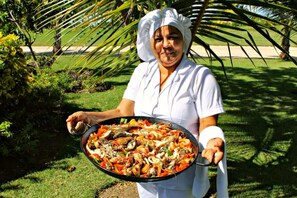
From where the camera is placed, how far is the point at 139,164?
148cm

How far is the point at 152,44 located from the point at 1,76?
284 centimetres

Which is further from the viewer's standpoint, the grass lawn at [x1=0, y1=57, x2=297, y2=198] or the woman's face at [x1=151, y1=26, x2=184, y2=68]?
the grass lawn at [x1=0, y1=57, x2=297, y2=198]

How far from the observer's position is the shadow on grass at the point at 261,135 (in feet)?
12.3

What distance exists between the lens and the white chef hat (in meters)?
1.66

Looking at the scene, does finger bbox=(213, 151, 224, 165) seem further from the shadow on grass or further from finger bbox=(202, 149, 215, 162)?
the shadow on grass

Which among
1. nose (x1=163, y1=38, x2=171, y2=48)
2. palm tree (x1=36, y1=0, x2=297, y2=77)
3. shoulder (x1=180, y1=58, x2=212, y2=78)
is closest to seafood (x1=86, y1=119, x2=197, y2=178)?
shoulder (x1=180, y1=58, x2=212, y2=78)

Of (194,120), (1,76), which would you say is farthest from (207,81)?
(1,76)

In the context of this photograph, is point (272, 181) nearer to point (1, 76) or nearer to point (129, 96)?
point (129, 96)

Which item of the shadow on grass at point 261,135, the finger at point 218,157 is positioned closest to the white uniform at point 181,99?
the finger at point 218,157

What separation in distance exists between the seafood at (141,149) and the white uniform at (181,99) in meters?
0.08

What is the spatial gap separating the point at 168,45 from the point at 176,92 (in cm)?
22

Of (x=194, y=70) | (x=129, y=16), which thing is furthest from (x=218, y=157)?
(x=129, y=16)

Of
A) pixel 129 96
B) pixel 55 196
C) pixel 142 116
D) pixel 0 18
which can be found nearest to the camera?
pixel 142 116

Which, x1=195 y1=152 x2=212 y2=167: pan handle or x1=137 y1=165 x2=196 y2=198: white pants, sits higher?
x1=195 y1=152 x2=212 y2=167: pan handle
